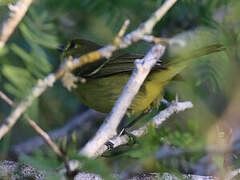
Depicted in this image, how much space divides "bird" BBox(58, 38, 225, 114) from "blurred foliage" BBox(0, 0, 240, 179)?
9 centimetres

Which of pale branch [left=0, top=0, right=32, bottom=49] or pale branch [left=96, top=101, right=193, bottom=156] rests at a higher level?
pale branch [left=96, top=101, right=193, bottom=156]

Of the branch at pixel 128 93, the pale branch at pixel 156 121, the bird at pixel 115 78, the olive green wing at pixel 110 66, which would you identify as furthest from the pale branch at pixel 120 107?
the olive green wing at pixel 110 66

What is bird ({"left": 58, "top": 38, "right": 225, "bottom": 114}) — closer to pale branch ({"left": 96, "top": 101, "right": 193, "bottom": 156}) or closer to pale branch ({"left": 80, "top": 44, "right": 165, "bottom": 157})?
pale branch ({"left": 96, "top": 101, "right": 193, "bottom": 156})

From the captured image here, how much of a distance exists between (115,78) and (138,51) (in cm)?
24

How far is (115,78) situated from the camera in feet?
11.0

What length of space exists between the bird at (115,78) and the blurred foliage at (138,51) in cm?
9

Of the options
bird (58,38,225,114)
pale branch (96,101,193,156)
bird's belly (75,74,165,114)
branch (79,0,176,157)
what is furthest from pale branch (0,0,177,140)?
bird's belly (75,74,165,114)

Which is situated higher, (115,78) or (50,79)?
(115,78)

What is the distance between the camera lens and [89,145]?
139 centimetres

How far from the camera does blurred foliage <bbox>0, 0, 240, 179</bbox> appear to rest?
1268 millimetres

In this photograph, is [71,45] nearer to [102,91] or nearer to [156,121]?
[102,91]

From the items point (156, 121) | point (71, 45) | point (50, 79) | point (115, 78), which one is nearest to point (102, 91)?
point (115, 78)

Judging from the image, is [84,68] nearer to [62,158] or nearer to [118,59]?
[118,59]

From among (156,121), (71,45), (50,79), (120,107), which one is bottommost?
(50,79)
